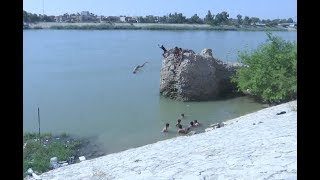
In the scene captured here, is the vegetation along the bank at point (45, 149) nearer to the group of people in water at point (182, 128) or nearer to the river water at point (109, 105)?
the river water at point (109, 105)

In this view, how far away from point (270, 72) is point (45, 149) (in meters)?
12.5

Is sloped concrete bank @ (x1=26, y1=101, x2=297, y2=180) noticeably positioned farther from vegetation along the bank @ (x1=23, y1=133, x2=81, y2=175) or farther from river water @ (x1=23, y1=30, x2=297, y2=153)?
river water @ (x1=23, y1=30, x2=297, y2=153)

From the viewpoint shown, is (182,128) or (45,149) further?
(182,128)

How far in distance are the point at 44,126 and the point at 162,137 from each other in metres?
4.97

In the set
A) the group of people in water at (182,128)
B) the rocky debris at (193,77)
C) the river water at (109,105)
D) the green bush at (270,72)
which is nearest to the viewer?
the group of people in water at (182,128)

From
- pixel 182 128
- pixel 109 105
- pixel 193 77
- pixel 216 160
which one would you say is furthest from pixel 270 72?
pixel 216 160

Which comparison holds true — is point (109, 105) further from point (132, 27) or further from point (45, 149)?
point (132, 27)

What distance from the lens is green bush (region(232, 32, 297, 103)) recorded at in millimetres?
20188

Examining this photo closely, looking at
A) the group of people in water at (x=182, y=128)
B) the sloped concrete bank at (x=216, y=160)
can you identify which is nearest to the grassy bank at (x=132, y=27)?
the group of people in water at (x=182, y=128)

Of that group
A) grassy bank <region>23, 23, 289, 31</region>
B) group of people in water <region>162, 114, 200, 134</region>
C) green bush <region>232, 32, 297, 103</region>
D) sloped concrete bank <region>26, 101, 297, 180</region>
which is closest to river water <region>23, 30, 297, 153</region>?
group of people in water <region>162, 114, 200, 134</region>

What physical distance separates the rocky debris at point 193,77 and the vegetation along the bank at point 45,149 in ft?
30.7

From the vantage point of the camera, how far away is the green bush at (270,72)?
66.2ft

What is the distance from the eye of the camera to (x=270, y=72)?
21578 mm
